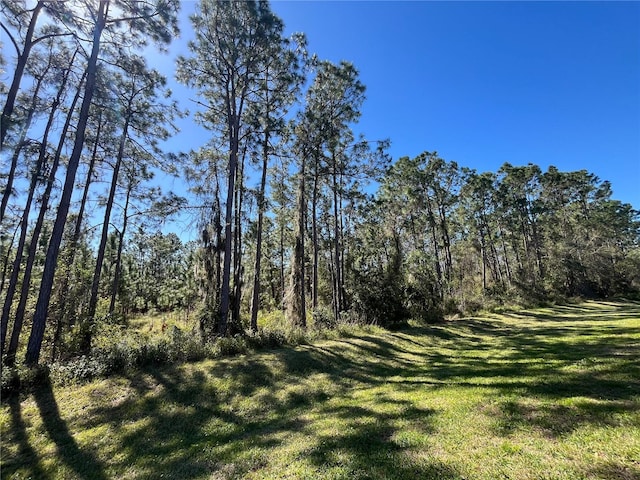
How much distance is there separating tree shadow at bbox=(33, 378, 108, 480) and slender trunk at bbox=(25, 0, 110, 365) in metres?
1.13

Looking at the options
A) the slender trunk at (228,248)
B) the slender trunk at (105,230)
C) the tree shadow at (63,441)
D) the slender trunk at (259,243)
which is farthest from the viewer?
the slender trunk at (259,243)

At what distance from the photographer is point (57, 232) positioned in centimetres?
732

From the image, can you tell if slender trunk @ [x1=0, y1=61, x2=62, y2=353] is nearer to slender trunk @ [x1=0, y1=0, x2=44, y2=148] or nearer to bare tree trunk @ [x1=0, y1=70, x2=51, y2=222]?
bare tree trunk @ [x1=0, y1=70, x2=51, y2=222]

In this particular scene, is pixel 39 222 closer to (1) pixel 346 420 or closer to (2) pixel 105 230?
(2) pixel 105 230

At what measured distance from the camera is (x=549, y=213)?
118ft

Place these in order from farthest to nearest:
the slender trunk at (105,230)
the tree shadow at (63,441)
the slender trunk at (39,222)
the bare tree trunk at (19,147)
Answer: the slender trunk at (105,230) < the slender trunk at (39,222) < the bare tree trunk at (19,147) < the tree shadow at (63,441)

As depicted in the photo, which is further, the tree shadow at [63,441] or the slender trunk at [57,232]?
the slender trunk at [57,232]

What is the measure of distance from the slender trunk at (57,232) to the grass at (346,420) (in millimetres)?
1236

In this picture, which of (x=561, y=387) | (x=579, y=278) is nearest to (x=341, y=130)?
(x=561, y=387)

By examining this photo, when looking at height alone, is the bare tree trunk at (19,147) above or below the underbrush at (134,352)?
above

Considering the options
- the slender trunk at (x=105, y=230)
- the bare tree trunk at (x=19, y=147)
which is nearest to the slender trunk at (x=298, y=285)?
the slender trunk at (x=105, y=230)

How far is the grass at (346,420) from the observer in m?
3.15

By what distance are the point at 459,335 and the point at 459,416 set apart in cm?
909

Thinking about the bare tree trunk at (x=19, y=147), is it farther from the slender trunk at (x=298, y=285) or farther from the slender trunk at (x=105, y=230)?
the slender trunk at (x=298, y=285)
